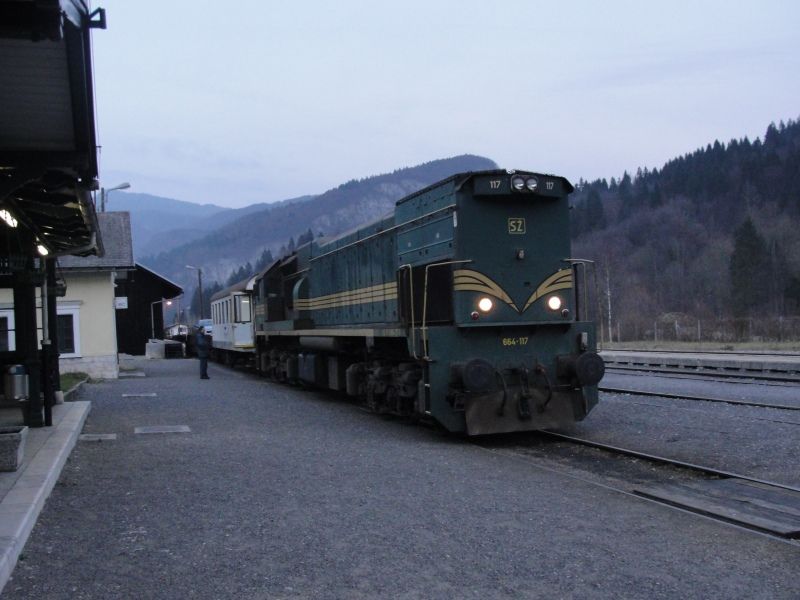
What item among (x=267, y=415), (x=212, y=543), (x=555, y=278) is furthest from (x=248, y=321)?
(x=212, y=543)

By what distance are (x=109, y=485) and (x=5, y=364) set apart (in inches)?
257

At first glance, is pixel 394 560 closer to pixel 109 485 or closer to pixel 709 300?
pixel 109 485

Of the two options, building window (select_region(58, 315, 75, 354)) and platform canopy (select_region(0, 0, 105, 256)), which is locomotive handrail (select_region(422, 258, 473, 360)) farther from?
building window (select_region(58, 315, 75, 354))

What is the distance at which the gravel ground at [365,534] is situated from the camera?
4.90 m

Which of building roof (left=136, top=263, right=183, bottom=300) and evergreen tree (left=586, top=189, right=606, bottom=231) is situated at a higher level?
evergreen tree (left=586, top=189, right=606, bottom=231)

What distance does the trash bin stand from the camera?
11.9 meters

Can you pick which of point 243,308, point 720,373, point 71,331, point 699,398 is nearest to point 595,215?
point 243,308

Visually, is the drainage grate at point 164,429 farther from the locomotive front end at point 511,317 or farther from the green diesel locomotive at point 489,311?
the locomotive front end at point 511,317

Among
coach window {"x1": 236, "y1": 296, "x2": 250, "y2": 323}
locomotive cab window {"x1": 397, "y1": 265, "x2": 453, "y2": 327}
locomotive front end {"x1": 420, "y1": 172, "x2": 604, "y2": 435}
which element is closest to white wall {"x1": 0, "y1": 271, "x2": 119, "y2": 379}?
coach window {"x1": 236, "y1": 296, "x2": 250, "y2": 323}

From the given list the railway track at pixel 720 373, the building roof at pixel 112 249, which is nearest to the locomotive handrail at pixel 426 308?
the railway track at pixel 720 373

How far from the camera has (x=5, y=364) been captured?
13281 millimetres

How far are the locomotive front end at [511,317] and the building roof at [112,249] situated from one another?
1570 centimetres

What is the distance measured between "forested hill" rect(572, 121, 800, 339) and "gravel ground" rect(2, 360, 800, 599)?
49.1 m

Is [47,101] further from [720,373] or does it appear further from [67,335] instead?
[67,335]
